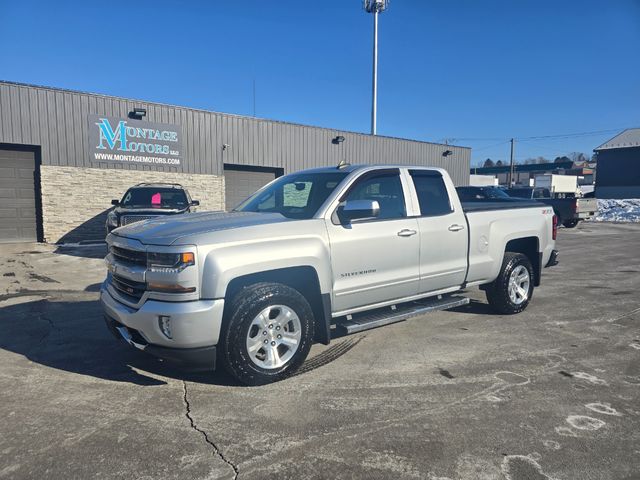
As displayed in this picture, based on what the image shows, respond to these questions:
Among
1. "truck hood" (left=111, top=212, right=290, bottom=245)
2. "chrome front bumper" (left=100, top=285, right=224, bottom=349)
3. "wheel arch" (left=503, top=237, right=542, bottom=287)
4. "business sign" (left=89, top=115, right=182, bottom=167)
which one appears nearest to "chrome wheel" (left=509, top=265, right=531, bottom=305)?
"wheel arch" (left=503, top=237, right=542, bottom=287)

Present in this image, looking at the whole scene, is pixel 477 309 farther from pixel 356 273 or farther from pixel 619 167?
pixel 619 167

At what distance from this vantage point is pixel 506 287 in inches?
232

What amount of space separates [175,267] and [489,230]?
396 cm

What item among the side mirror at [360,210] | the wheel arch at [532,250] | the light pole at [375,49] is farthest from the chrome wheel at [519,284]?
the light pole at [375,49]

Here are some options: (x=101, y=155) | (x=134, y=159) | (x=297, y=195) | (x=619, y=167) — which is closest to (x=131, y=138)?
(x=134, y=159)

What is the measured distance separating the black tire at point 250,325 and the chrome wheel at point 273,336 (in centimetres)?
3

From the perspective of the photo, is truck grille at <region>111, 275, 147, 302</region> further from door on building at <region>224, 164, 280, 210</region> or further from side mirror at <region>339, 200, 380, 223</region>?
door on building at <region>224, 164, 280, 210</region>

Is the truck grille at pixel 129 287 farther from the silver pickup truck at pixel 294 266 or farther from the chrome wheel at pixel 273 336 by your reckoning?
the chrome wheel at pixel 273 336

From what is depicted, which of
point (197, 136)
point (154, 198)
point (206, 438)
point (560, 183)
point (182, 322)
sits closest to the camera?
point (206, 438)

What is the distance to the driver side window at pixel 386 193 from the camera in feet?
15.1

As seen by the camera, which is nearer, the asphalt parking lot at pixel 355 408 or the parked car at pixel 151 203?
the asphalt parking lot at pixel 355 408

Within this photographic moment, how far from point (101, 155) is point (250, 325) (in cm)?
1351

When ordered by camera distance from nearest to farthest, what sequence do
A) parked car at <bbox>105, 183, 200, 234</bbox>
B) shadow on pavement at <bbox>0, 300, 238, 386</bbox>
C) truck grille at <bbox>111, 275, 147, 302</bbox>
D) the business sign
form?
truck grille at <bbox>111, 275, 147, 302</bbox>
shadow on pavement at <bbox>0, 300, 238, 386</bbox>
parked car at <bbox>105, 183, 200, 234</bbox>
the business sign

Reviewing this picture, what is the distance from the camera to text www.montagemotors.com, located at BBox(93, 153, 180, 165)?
14.8 meters
